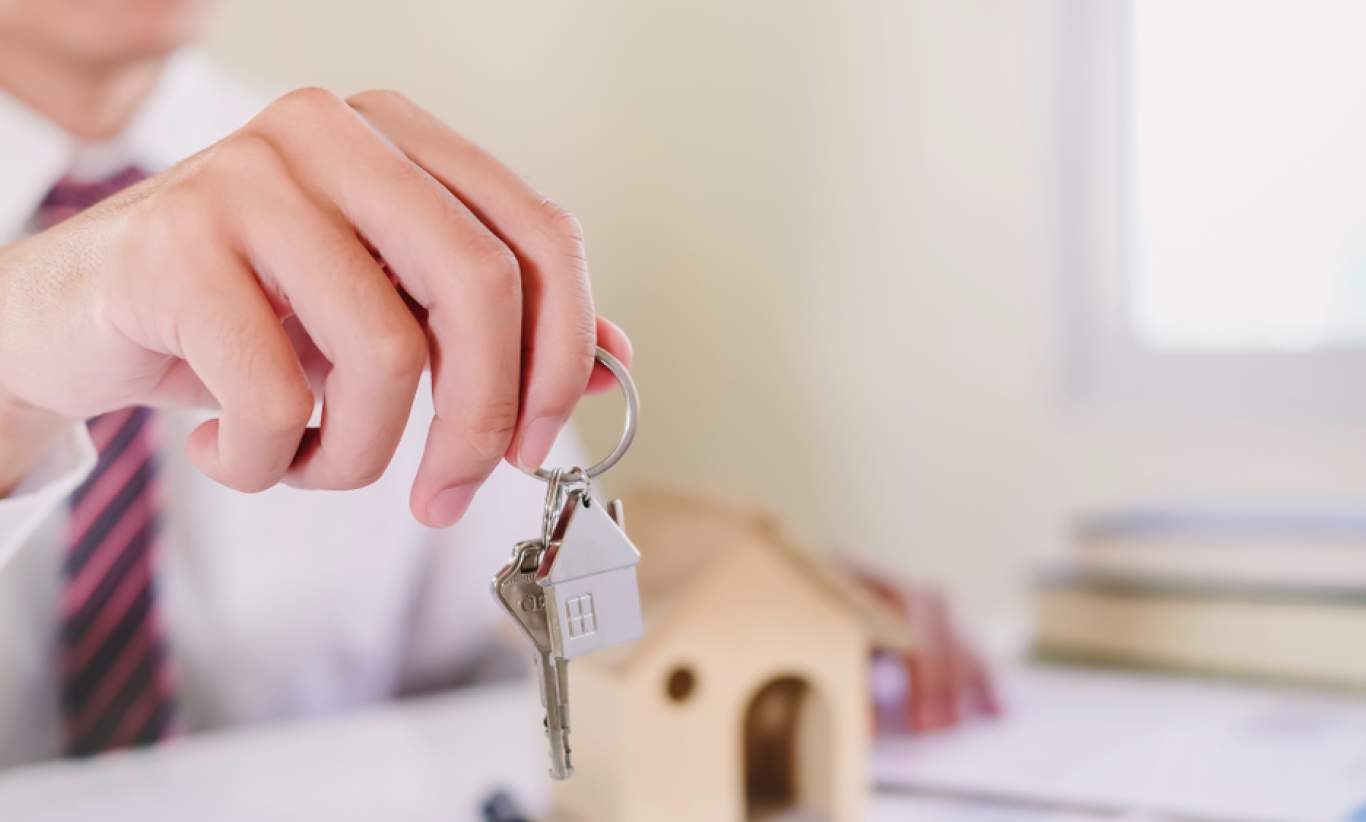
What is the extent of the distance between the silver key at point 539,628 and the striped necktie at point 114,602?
0.60 meters

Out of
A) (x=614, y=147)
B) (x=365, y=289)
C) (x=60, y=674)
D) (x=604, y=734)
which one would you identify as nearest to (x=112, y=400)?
(x=365, y=289)

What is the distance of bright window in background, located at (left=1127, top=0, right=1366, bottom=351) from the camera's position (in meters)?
1.05

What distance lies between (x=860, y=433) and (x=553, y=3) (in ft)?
1.73

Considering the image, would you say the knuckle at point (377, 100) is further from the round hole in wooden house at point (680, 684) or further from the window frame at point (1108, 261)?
the window frame at point (1108, 261)

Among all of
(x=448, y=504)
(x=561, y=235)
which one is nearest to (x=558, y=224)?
(x=561, y=235)

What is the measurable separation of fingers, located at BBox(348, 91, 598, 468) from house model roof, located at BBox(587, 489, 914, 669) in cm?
21

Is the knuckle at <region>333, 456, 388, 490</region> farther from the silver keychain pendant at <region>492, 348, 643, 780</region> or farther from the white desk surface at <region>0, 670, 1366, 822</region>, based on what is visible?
the white desk surface at <region>0, 670, 1366, 822</region>

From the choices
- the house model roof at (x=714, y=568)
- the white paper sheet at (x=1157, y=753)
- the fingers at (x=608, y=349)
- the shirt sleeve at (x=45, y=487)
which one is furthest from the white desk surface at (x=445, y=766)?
the fingers at (x=608, y=349)

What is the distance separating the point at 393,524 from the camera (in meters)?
1.13

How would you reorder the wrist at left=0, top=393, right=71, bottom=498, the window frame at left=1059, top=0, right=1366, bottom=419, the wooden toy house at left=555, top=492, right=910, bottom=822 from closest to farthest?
1. the wrist at left=0, top=393, right=71, bottom=498
2. the wooden toy house at left=555, top=492, right=910, bottom=822
3. the window frame at left=1059, top=0, right=1366, bottom=419

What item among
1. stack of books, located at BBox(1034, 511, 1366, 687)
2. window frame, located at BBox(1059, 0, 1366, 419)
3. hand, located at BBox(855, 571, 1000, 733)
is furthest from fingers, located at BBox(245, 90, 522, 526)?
window frame, located at BBox(1059, 0, 1366, 419)

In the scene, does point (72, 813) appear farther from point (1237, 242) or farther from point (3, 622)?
point (1237, 242)

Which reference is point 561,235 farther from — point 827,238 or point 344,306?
point 827,238

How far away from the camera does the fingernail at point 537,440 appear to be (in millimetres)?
455
